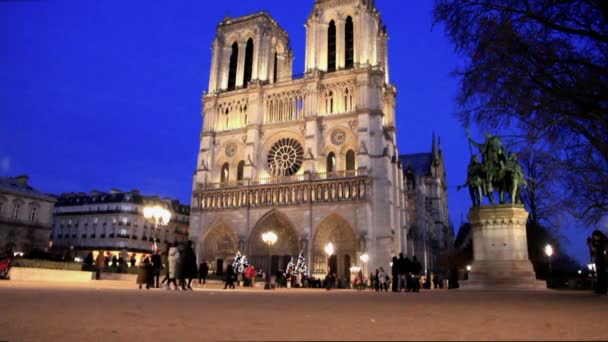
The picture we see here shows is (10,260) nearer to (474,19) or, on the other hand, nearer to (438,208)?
(474,19)

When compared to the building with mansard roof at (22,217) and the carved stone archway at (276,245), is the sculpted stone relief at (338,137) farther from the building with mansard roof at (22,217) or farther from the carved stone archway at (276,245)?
the building with mansard roof at (22,217)

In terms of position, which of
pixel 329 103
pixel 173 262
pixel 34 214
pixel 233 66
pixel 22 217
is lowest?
pixel 173 262

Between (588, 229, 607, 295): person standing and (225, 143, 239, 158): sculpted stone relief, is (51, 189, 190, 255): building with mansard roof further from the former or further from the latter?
(588, 229, 607, 295): person standing

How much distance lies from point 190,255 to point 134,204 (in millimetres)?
39765

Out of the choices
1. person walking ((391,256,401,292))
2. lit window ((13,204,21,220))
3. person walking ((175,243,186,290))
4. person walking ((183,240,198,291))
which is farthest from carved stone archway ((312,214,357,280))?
lit window ((13,204,21,220))

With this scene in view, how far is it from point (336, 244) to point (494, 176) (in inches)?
700

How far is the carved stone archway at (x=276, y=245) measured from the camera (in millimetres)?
35719

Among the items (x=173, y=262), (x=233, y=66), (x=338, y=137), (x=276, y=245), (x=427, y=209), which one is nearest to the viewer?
(x=173, y=262)

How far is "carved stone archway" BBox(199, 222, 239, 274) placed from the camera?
37556mm

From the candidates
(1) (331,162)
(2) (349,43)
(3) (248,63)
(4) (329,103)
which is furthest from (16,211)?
(2) (349,43)

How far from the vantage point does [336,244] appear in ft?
112

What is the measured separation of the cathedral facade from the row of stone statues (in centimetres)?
1458

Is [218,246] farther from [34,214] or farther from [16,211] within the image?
[16,211]

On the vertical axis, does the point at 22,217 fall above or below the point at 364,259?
above
